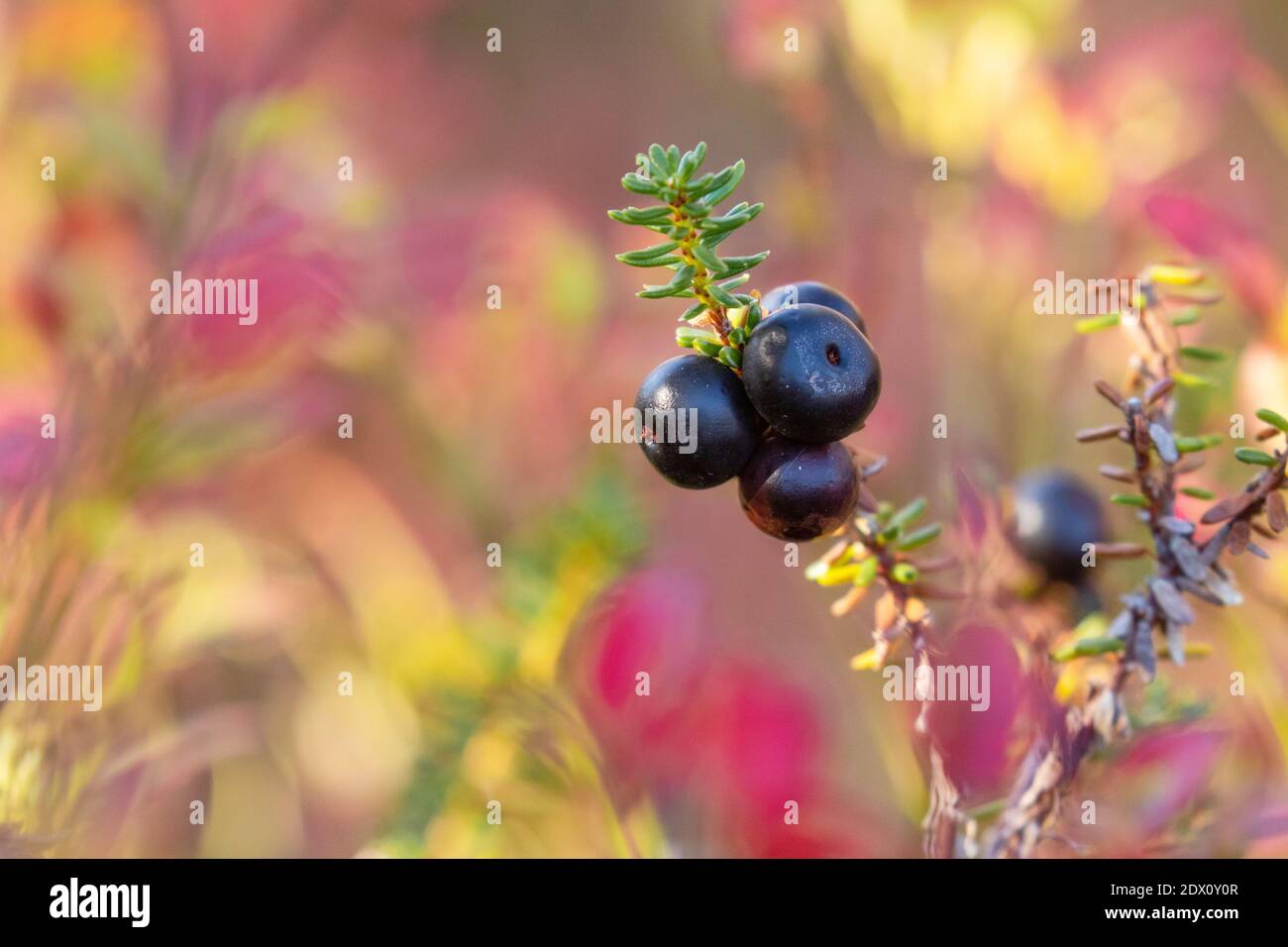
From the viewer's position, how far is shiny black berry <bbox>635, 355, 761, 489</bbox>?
344 millimetres

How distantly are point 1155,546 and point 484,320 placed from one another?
731mm

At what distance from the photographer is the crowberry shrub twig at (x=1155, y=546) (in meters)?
0.37

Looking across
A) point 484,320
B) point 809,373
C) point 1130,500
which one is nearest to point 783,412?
point 809,373

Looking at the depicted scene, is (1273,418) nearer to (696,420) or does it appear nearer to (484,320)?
(696,420)

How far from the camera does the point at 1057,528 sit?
50cm

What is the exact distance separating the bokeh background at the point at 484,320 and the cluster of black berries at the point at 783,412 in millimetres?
485

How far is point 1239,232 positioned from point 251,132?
3.12ft

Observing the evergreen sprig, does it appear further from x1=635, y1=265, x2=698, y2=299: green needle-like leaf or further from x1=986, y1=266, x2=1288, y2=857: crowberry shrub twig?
x1=986, y1=266, x2=1288, y2=857: crowberry shrub twig

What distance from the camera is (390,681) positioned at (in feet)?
3.21

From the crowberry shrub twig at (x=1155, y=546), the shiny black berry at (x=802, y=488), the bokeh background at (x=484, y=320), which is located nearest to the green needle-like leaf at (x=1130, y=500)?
the crowberry shrub twig at (x=1155, y=546)

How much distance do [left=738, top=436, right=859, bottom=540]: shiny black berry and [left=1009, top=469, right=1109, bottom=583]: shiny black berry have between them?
19 cm

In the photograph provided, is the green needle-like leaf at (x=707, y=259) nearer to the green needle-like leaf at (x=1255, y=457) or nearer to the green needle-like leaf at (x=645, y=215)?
the green needle-like leaf at (x=645, y=215)

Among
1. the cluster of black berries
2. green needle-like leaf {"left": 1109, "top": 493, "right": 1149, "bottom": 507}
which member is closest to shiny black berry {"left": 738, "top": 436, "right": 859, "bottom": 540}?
the cluster of black berries
